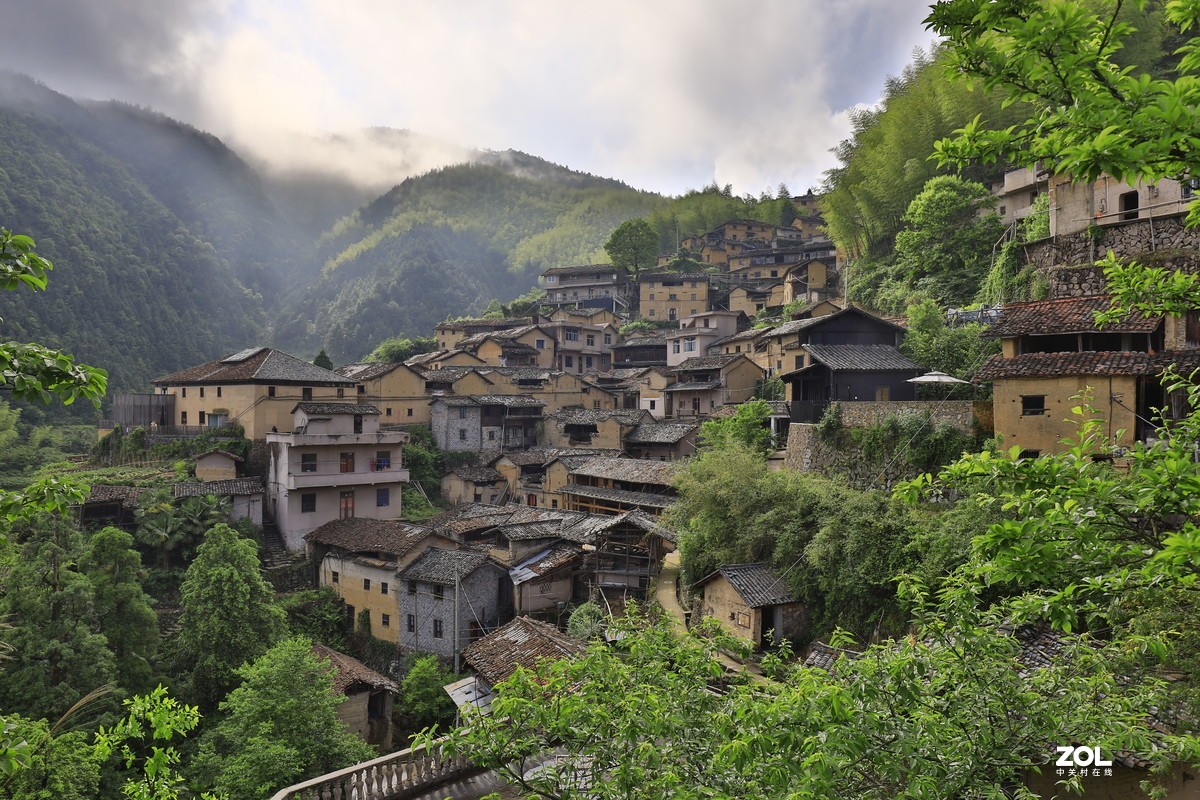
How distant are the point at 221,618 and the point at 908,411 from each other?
2324 cm

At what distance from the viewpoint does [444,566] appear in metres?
25.4

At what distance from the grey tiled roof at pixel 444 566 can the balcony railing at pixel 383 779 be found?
14.2 meters

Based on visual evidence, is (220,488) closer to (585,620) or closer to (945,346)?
(585,620)

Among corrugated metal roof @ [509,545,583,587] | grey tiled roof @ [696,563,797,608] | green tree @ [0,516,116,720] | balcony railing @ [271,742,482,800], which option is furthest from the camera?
corrugated metal roof @ [509,545,583,587]

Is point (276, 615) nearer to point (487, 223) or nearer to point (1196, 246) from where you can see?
point (1196, 246)

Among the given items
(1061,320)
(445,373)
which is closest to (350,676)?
(1061,320)

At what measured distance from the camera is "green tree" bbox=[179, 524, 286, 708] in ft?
67.4

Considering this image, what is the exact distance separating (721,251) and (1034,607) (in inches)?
2865

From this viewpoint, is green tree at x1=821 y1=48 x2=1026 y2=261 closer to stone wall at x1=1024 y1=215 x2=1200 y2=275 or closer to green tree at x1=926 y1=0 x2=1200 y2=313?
stone wall at x1=1024 y1=215 x2=1200 y2=275

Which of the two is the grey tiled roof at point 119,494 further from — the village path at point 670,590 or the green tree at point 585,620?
the village path at point 670,590

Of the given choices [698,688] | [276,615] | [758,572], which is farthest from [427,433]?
[698,688]

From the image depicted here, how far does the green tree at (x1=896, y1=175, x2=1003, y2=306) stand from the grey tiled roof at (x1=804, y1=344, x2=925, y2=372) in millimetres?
8369

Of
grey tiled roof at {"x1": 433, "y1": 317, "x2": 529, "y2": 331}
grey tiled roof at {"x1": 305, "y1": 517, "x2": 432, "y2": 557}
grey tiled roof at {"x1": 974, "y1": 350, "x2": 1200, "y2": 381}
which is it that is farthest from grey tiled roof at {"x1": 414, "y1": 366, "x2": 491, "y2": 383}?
grey tiled roof at {"x1": 974, "y1": 350, "x2": 1200, "y2": 381}

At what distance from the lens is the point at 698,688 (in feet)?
22.0
